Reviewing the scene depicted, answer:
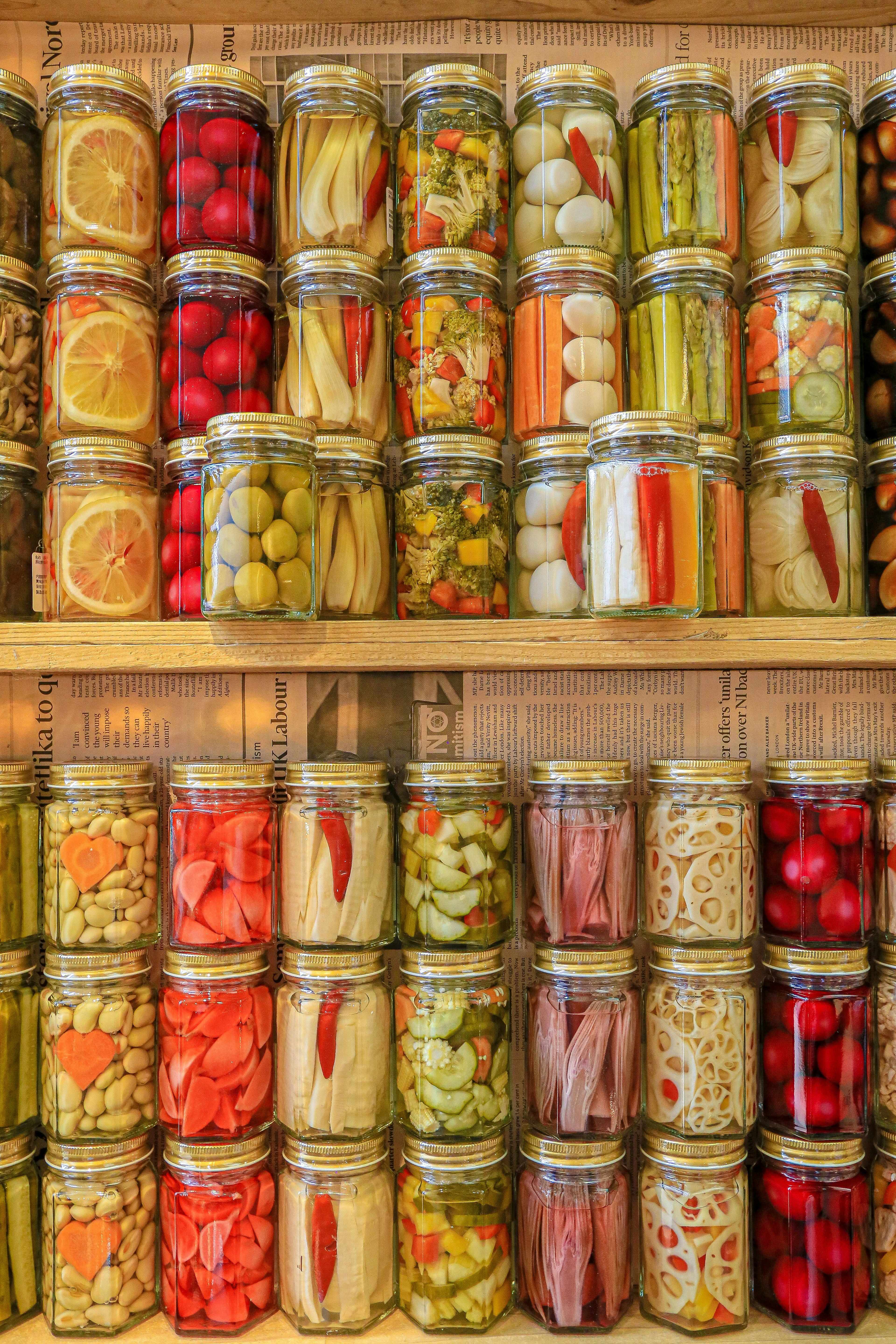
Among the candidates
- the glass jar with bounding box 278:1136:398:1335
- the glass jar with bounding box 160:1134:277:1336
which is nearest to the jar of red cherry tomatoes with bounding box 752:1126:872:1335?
the glass jar with bounding box 278:1136:398:1335

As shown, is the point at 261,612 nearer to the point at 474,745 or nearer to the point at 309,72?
the point at 474,745

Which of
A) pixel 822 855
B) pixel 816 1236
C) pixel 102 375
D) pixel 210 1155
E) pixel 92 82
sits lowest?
pixel 816 1236

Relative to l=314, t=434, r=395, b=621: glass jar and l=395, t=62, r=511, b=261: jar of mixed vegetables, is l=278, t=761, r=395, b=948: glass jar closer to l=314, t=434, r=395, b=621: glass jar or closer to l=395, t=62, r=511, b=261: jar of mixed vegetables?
l=314, t=434, r=395, b=621: glass jar

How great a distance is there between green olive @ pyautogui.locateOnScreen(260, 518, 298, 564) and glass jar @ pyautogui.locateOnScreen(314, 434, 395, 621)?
2.9 inches

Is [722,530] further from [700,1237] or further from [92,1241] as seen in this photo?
[92,1241]

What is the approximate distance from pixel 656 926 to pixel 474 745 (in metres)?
0.30

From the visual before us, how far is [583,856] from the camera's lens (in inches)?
37.9

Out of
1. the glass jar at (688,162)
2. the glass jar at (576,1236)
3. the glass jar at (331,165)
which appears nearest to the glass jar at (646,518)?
the glass jar at (688,162)

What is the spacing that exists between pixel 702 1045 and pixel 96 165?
114 cm

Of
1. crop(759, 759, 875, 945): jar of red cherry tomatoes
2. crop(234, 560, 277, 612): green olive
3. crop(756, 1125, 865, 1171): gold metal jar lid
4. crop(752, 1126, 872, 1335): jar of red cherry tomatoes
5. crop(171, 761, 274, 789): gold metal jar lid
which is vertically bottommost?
crop(752, 1126, 872, 1335): jar of red cherry tomatoes

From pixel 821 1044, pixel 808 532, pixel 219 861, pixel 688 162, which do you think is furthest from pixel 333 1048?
pixel 688 162

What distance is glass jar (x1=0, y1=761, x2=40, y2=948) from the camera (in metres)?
0.98

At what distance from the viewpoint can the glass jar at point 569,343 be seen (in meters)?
0.97

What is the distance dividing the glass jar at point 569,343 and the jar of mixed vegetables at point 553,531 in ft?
0.09
